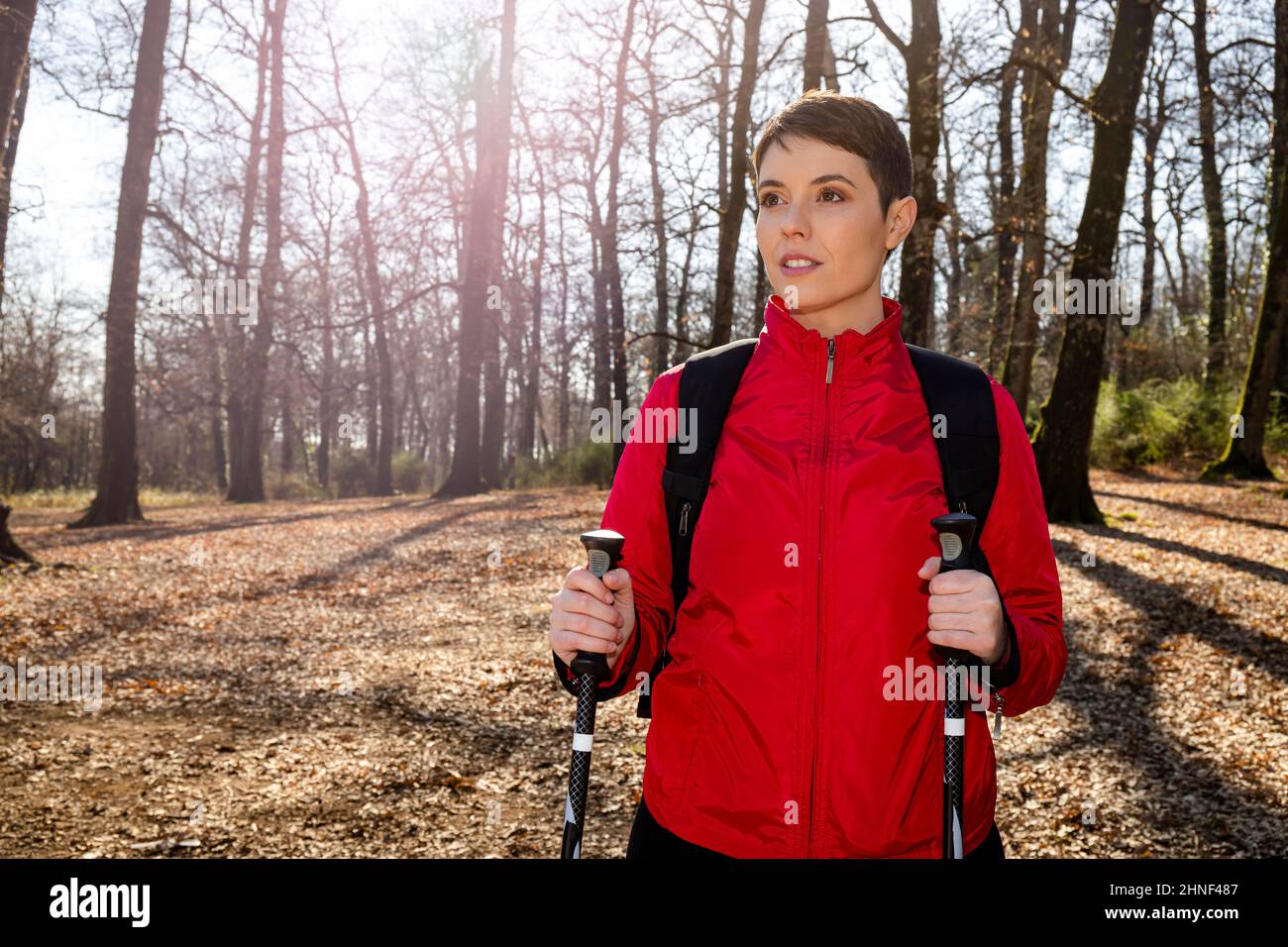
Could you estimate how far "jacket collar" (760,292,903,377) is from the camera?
202 centimetres

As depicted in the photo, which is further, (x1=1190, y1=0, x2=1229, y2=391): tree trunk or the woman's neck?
(x1=1190, y1=0, x2=1229, y2=391): tree trunk

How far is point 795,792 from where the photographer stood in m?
1.79

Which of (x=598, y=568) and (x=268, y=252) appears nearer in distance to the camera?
(x=598, y=568)

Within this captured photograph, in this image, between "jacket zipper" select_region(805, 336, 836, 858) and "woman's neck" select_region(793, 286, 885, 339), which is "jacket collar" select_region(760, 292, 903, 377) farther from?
"jacket zipper" select_region(805, 336, 836, 858)

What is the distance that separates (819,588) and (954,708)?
33cm

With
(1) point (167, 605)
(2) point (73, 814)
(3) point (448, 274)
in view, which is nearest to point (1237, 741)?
(2) point (73, 814)

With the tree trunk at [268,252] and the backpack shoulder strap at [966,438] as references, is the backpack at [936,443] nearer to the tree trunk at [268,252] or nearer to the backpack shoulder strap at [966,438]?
the backpack shoulder strap at [966,438]

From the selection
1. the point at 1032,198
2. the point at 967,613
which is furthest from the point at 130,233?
the point at 967,613

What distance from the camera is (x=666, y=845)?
6.21 ft

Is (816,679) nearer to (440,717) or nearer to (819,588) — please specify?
(819,588)

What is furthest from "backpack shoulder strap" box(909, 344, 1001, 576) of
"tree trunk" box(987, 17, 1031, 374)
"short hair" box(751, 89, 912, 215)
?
"tree trunk" box(987, 17, 1031, 374)

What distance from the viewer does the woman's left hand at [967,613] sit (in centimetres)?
166

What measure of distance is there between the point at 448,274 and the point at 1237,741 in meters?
33.1

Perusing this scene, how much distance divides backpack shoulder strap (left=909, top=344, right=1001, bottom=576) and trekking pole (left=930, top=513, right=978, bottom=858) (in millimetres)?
155
